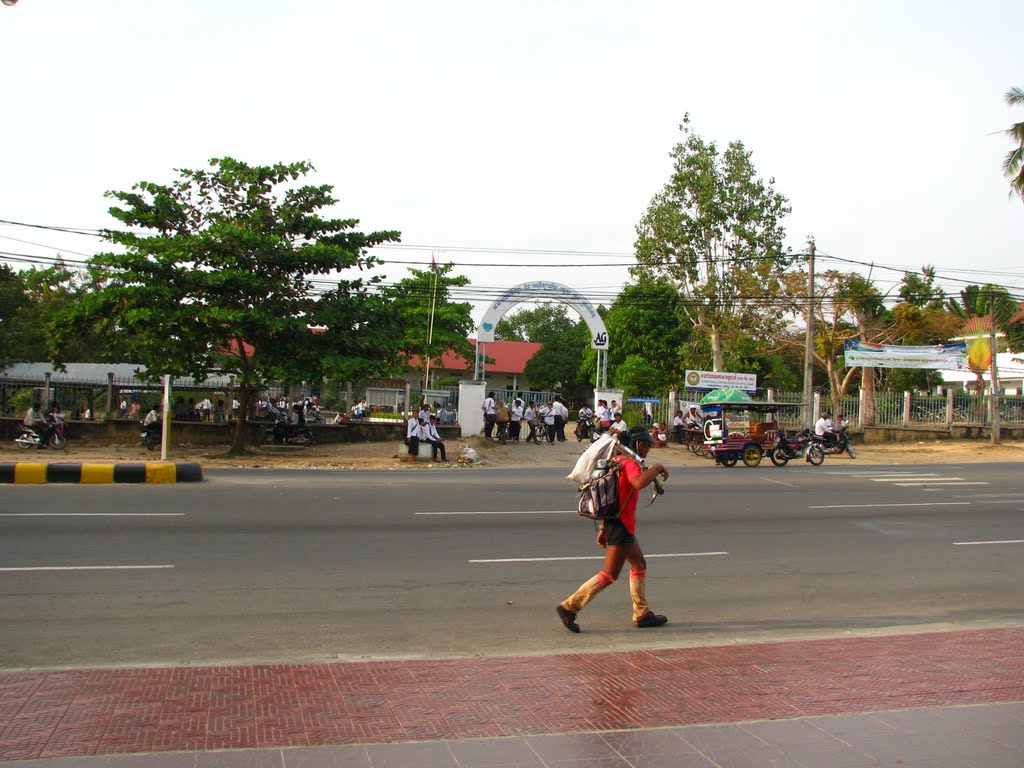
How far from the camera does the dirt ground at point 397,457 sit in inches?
909

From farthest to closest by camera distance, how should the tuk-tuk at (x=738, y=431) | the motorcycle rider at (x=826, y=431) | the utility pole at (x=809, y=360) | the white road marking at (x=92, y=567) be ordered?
the utility pole at (x=809, y=360)
the motorcycle rider at (x=826, y=431)
the tuk-tuk at (x=738, y=431)
the white road marking at (x=92, y=567)

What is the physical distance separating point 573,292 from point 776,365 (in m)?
31.6

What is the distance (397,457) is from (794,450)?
11.2 metres

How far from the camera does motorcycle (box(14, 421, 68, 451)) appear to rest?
78.3ft

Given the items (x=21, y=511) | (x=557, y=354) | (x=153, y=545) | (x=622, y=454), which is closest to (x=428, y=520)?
(x=153, y=545)

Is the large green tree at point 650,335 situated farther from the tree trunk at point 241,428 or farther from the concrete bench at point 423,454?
the tree trunk at point 241,428

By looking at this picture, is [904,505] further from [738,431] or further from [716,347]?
[716,347]

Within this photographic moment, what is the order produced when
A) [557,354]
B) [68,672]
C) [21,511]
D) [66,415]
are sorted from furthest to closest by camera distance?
[557,354], [66,415], [21,511], [68,672]

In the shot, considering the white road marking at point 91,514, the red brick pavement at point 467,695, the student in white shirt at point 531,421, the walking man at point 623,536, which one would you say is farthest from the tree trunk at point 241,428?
the red brick pavement at point 467,695

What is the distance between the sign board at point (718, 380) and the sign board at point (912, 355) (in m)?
4.52

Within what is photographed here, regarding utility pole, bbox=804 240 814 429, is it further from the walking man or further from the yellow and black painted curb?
the walking man

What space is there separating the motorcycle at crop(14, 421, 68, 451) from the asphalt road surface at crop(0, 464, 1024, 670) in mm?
8711

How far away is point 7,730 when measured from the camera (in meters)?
4.63

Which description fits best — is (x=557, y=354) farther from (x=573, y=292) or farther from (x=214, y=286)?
(x=214, y=286)
